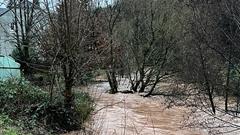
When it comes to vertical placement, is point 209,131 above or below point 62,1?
below

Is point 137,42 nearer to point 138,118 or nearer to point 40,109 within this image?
point 138,118

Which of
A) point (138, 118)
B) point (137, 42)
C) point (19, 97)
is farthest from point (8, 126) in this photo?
point (137, 42)

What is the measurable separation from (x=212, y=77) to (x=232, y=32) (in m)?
7.11

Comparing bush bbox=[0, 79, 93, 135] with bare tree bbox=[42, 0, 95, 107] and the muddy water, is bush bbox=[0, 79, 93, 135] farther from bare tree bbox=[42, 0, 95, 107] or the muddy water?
the muddy water

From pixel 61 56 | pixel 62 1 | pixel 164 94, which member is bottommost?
pixel 164 94

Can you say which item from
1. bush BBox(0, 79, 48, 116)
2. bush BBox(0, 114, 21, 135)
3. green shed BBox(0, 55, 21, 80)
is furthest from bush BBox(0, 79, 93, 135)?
green shed BBox(0, 55, 21, 80)

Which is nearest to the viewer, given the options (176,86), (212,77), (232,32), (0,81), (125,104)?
(232,32)

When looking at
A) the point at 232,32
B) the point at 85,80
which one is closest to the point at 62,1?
the point at 85,80

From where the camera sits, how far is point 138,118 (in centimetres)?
1731

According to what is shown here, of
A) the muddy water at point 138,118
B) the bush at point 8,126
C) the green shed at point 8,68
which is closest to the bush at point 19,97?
the bush at point 8,126

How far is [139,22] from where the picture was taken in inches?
994

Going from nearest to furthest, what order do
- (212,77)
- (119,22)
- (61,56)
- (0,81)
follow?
1. (61,56)
2. (0,81)
3. (212,77)
4. (119,22)

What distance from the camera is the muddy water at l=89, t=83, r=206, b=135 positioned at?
14.4 m

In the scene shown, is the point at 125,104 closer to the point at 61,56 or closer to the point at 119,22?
the point at 119,22
